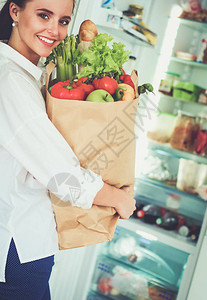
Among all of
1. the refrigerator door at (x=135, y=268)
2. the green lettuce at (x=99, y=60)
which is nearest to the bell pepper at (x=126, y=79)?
the green lettuce at (x=99, y=60)

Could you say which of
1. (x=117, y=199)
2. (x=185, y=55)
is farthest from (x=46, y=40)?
(x=185, y=55)

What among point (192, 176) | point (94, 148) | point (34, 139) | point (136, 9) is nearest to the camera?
point (34, 139)

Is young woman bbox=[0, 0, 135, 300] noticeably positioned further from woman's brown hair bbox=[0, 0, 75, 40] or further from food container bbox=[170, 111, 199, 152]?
food container bbox=[170, 111, 199, 152]

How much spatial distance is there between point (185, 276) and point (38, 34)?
5.63 feet

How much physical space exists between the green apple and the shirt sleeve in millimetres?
146

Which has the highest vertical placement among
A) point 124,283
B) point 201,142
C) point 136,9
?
point 136,9

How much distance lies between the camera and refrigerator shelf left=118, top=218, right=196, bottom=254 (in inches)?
88.1

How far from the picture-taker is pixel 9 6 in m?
1.14

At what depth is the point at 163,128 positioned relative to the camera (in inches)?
101

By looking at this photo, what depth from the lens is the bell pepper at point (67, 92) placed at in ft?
3.47

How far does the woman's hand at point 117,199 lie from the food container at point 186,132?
1.37 meters

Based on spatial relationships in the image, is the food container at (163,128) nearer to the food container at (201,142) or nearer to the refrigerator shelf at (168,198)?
the food container at (201,142)

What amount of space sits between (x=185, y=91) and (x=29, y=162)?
1812 millimetres

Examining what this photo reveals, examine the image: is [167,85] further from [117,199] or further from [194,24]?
[117,199]
